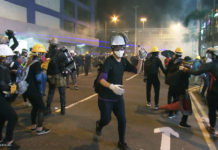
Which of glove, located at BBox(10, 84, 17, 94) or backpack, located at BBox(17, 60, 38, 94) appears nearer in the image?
glove, located at BBox(10, 84, 17, 94)

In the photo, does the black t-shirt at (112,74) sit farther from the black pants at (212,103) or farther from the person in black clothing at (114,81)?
the black pants at (212,103)

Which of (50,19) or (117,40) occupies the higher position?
(50,19)

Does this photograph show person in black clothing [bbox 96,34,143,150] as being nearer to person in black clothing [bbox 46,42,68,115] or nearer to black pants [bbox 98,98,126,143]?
black pants [bbox 98,98,126,143]

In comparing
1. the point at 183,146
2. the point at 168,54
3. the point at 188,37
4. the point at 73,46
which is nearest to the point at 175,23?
the point at 188,37

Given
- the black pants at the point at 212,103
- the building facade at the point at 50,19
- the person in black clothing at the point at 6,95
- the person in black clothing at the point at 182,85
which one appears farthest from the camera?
the building facade at the point at 50,19

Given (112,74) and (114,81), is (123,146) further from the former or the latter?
(112,74)

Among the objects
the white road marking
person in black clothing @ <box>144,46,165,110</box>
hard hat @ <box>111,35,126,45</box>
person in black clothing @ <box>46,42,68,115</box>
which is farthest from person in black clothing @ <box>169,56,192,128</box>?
person in black clothing @ <box>46,42,68,115</box>


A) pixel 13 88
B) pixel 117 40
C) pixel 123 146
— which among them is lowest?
pixel 123 146

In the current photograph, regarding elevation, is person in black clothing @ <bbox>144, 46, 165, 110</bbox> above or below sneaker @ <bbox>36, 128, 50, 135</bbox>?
above

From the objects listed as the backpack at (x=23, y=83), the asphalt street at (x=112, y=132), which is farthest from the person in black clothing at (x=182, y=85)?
the backpack at (x=23, y=83)

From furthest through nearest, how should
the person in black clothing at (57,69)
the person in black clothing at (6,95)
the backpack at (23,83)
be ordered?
1. the person in black clothing at (57,69)
2. the backpack at (23,83)
3. the person in black clothing at (6,95)

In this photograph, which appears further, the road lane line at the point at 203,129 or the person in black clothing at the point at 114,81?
the road lane line at the point at 203,129

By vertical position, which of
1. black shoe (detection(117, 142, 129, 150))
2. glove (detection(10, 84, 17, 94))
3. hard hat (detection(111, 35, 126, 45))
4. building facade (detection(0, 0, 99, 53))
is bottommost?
black shoe (detection(117, 142, 129, 150))

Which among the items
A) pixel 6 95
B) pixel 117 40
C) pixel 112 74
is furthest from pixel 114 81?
pixel 6 95
